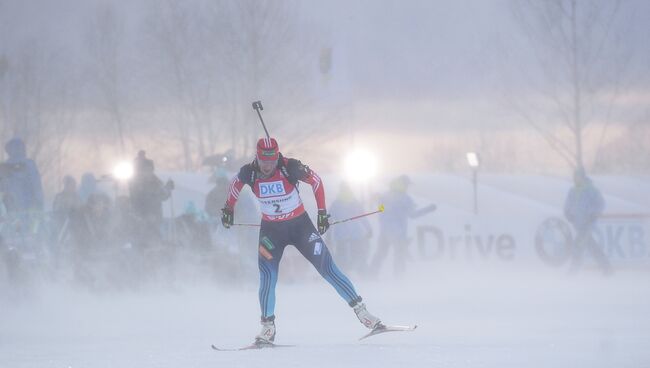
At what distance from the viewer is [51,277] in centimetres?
1602

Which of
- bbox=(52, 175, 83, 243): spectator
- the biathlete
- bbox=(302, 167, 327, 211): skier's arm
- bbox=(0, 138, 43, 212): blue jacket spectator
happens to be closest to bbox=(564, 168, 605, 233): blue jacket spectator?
bbox=(52, 175, 83, 243): spectator

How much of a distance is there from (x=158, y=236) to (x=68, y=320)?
13.0 feet

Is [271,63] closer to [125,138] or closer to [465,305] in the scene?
[125,138]

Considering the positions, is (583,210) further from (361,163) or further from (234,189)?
(234,189)

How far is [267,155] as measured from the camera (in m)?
8.99

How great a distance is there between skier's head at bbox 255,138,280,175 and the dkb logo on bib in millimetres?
114

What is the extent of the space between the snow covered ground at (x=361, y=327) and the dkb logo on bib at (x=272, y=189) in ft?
4.50

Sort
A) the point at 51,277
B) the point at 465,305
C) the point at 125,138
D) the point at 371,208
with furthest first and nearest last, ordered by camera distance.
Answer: the point at 125,138
the point at 371,208
the point at 51,277
the point at 465,305

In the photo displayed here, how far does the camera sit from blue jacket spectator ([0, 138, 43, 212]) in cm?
1509

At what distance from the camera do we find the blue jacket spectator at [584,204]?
19.8 metres

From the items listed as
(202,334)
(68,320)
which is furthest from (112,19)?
(202,334)

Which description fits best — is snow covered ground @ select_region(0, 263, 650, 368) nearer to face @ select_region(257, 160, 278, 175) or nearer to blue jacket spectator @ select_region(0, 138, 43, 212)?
blue jacket spectator @ select_region(0, 138, 43, 212)

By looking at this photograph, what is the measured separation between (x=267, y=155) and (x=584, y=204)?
12144 millimetres

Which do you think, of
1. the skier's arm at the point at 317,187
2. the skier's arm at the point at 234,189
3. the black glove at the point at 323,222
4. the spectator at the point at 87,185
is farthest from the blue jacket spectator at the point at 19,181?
the black glove at the point at 323,222
